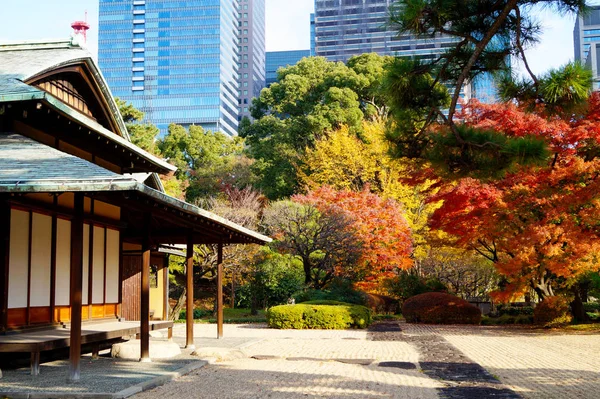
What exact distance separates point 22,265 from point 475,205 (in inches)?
538

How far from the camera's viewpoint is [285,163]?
1501 inches

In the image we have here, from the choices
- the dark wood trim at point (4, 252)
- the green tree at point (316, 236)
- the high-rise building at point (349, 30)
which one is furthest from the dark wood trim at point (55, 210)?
the high-rise building at point (349, 30)

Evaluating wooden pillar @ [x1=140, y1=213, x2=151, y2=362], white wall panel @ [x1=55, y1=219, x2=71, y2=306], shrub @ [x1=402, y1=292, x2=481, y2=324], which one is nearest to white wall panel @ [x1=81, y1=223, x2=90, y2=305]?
white wall panel @ [x1=55, y1=219, x2=71, y2=306]

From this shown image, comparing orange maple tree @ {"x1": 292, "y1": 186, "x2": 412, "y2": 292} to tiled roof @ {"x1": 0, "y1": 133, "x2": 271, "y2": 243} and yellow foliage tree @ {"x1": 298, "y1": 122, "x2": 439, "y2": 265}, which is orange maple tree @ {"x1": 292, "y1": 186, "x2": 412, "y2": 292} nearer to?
yellow foliage tree @ {"x1": 298, "y1": 122, "x2": 439, "y2": 265}

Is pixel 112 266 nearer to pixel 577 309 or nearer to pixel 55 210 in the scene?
pixel 55 210

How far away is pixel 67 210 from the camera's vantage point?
469 inches

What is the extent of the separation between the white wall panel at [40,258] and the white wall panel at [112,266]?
7.53 feet

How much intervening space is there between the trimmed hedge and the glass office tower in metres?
90.4

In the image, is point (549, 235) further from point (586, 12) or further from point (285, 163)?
point (285, 163)

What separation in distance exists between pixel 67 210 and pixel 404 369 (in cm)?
691

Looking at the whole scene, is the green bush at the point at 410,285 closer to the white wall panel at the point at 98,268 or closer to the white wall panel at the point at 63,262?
the white wall panel at the point at 98,268

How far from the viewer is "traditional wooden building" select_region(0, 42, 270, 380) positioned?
9.07 m

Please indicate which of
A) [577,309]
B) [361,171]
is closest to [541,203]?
[577,309]

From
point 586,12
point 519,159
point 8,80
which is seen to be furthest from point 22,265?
point 586,12
